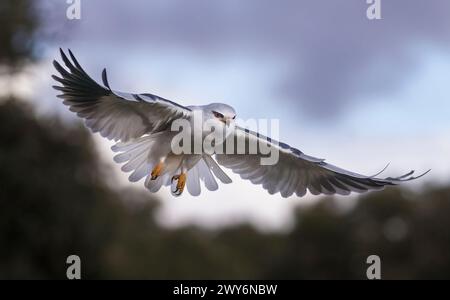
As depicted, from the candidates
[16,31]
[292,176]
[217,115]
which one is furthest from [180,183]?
[16,31]

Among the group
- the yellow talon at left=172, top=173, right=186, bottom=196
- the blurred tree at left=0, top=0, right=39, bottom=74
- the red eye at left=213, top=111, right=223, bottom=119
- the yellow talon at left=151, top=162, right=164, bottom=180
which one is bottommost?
the yellow talon at left=172, top=173, right=186, bottom=196

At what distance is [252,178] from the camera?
25.8 ft

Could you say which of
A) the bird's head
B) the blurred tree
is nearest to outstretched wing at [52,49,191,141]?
the bird's head

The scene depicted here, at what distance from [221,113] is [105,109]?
1085 mm

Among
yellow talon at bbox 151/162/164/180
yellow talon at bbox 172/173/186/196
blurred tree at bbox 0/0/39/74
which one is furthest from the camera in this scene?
blurred tree at bbox 0/0/39/74

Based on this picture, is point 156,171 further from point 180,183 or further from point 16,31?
point 16,31

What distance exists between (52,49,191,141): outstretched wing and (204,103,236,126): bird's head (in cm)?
38

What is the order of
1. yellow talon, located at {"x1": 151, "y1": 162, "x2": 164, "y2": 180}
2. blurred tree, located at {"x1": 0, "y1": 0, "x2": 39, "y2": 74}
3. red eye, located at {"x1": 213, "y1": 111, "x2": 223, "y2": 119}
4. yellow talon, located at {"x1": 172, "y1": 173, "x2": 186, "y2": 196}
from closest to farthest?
red eye, located at {"x1": 213, "y1": 111, "x2": 223, "y2": 119}, yellow talon, located at {"x1": 172, "y1": 173, "x2": 186, "y2": 196}, yellow talon, located at {"x1": 151, "y1": 162, "x2": 164, "y2": 180}, blurred tree, located at {"x1": 0, "y1": 0, "x2": 39, "y2": 74}

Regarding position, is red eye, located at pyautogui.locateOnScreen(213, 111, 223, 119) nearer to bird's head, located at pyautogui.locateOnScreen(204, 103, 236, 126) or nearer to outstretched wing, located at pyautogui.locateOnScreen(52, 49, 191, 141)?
bird's head, located at pyautogui.locateOnScreen(204, 103, 236, 126)

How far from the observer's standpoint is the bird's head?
6465 mm

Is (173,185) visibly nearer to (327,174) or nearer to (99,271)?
(327,174)

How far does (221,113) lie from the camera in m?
6.47

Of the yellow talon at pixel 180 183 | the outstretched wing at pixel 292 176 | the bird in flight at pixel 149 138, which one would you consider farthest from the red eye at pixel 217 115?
the outstretched wing at pixel 292 176
